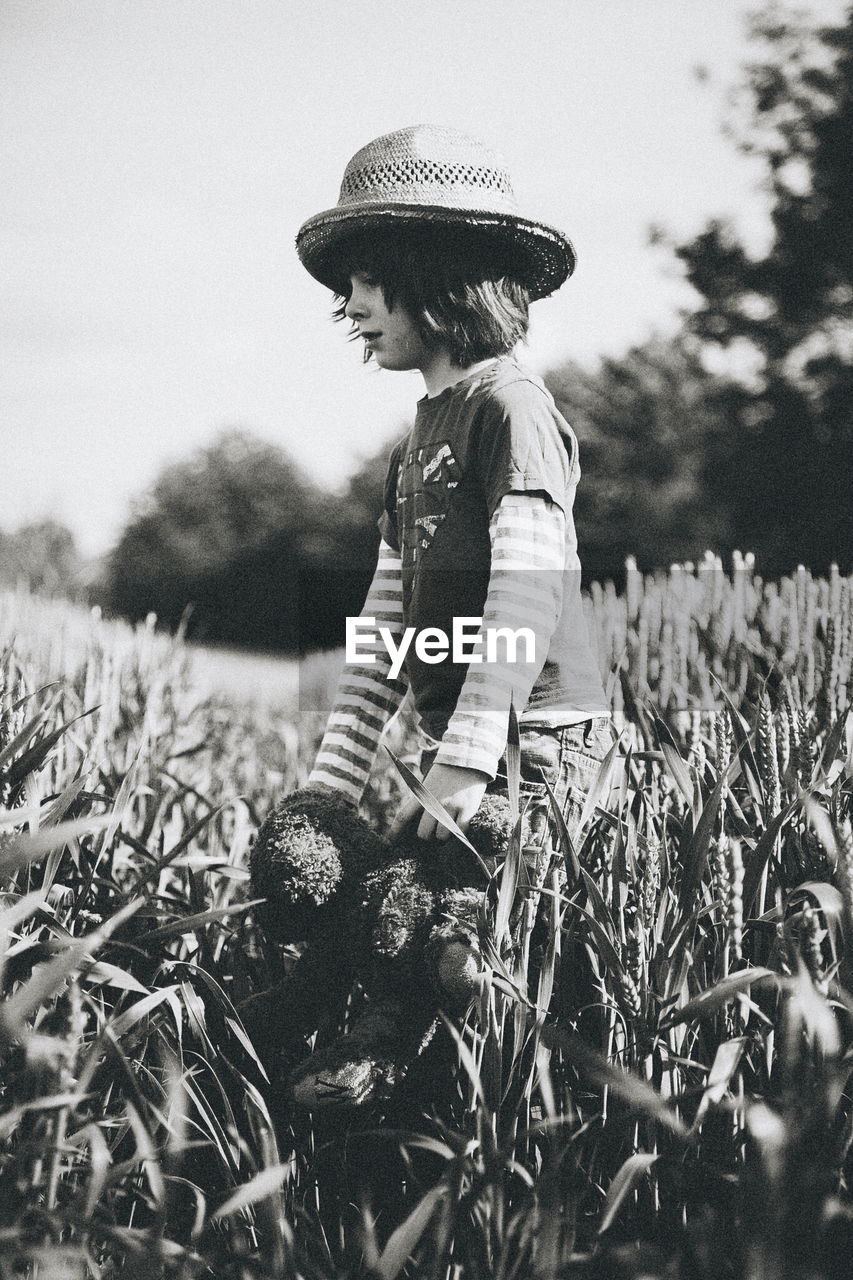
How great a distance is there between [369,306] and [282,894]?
93 centimetres

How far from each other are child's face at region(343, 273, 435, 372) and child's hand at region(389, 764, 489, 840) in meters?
0.69

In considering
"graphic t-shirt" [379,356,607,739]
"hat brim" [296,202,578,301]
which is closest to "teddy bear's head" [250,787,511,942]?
"graphic t-shirt" [379,356,607,739]

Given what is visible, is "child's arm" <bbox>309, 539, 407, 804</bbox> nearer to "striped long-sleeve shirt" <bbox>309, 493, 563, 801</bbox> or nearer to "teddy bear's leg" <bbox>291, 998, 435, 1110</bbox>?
"striped long-sleeve shirt" <bbox>309, 493, 563, 801</bbox>

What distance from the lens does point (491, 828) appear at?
4.39 ft

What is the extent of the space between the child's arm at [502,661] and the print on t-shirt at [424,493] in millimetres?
137

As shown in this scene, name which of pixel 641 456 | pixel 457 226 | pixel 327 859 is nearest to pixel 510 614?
pixel 327 859

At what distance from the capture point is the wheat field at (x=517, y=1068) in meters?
0.89

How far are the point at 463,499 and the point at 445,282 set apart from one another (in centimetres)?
36

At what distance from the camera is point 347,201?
1.70 m

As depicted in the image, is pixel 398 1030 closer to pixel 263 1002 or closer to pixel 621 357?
pixel 263 1002

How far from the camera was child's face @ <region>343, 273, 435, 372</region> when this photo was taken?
65.1 inches

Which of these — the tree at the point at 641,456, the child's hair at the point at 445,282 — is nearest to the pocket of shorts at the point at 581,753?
the child's hair at the point at 445,282
